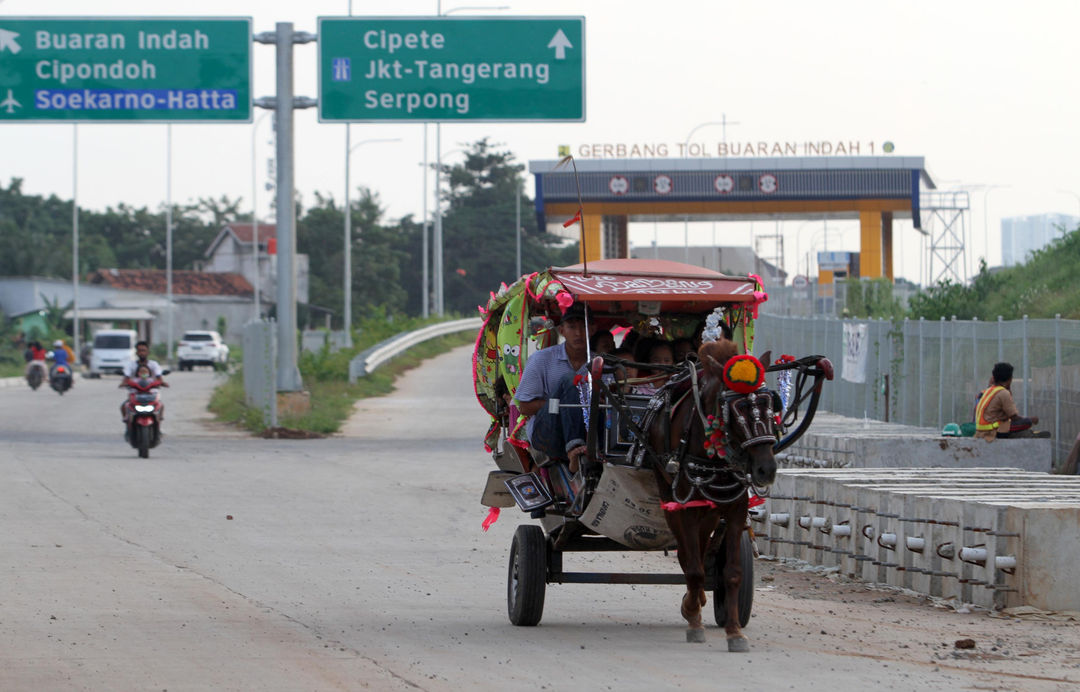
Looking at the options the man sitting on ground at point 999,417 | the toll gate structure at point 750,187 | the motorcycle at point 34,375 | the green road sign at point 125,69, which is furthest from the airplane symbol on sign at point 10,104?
the toll gate structure at point 750,187

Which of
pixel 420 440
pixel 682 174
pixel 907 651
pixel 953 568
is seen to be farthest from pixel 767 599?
pixel 682 174

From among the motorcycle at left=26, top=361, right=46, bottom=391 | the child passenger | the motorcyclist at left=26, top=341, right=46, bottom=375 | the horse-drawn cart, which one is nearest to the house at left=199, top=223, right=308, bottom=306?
the motorcyclist at left=26, top=341, right=46, bottom=375

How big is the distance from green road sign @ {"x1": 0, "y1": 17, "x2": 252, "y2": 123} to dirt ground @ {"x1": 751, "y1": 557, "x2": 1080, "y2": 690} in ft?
58.0

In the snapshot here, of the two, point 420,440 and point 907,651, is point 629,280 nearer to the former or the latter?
point 907,651

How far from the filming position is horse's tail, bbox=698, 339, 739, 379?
8.07 meters

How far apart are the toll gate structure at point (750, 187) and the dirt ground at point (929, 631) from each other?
4687cm

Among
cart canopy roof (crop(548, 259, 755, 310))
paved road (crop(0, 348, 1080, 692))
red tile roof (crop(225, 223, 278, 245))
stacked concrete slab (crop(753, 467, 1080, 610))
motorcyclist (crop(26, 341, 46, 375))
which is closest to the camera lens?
paved road (crop(0, 348, 1080, 692))

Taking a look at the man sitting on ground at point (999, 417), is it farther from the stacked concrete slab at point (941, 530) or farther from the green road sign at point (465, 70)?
the green road sign at point (465, 70)

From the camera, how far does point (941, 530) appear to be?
1041cm

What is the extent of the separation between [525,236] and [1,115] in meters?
69.7

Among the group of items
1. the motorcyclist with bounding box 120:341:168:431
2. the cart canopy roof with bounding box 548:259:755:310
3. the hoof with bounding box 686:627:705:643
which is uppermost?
the cart canopy roof with bounding box 548:259:755:310

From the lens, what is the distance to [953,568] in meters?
10.3

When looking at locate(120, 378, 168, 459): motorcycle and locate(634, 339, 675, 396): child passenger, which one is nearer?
locate(634, 339, 675, 396): child passenger

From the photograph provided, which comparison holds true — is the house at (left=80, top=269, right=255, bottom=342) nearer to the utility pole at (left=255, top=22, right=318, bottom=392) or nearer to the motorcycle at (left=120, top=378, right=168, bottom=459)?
the utility pole at (left=255, top=22, right=318, bottom=392)
